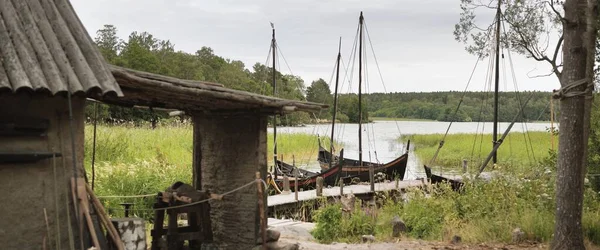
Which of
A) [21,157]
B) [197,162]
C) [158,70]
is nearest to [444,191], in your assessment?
[197,162]

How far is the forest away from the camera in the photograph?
32.9m

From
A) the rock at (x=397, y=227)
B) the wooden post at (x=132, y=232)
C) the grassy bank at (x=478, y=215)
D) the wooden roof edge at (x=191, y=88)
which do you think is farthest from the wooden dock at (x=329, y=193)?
the wooden post at (x=132, y=232)

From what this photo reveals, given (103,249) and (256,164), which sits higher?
(256,164)

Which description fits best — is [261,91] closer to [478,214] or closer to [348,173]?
[348,173]

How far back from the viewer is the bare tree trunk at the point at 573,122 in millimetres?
6746

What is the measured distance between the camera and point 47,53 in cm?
429

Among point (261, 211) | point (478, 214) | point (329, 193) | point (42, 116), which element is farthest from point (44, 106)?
point (329, 193)

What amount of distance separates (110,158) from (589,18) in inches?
487

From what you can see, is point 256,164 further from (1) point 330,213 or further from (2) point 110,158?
(2) point 110,158

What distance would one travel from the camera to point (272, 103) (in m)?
6.68

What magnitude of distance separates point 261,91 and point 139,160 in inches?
651

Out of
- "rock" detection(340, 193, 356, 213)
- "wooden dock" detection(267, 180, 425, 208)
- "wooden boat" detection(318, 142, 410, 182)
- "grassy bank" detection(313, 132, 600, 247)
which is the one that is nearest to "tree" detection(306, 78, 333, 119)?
"wooden boat" detection(318, 142, 410, 182)

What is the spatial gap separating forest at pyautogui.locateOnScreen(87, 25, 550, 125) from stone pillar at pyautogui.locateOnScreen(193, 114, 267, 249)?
1625 centimetres

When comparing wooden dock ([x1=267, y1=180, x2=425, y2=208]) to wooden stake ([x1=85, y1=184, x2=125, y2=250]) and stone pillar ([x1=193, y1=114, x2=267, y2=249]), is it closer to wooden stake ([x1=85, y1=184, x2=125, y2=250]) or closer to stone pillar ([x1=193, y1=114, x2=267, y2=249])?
stone pillar ([x1=193, y1=114, x2=267, y2=249])
